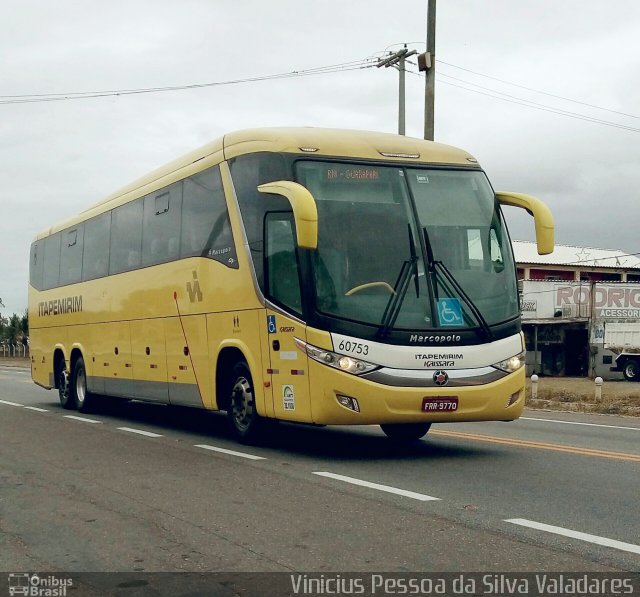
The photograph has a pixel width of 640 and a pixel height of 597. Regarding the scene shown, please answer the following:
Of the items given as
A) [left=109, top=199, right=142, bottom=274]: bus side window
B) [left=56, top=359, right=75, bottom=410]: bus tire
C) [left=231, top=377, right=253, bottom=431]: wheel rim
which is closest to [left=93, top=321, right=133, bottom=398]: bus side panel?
[left=109, top=199, right=142, bottom=274]: bus side window

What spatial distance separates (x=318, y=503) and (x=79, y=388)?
39.0 feet

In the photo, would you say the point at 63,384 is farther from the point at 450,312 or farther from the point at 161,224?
the point at 450,312

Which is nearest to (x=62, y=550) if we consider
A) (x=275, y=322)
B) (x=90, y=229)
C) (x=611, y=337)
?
(x=275, y=322)

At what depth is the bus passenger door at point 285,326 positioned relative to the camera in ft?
34.8

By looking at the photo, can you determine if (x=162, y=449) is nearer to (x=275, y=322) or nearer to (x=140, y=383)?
(x=275, y=322)

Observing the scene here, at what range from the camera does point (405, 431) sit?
12.7 m

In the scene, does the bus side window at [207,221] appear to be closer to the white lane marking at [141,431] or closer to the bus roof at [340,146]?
the bus roof at [340,146]

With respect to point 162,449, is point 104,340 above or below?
above

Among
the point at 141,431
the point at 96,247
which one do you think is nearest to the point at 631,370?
the point at 96,247

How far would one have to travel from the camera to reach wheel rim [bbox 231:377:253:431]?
1189 centimetres

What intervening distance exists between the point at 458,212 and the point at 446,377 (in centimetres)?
193

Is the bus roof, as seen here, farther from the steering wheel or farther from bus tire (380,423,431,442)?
bus tire (380,423,431,442)

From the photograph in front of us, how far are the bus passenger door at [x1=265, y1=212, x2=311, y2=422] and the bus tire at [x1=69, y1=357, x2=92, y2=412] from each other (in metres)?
8.37

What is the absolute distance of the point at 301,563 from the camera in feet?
19.7
